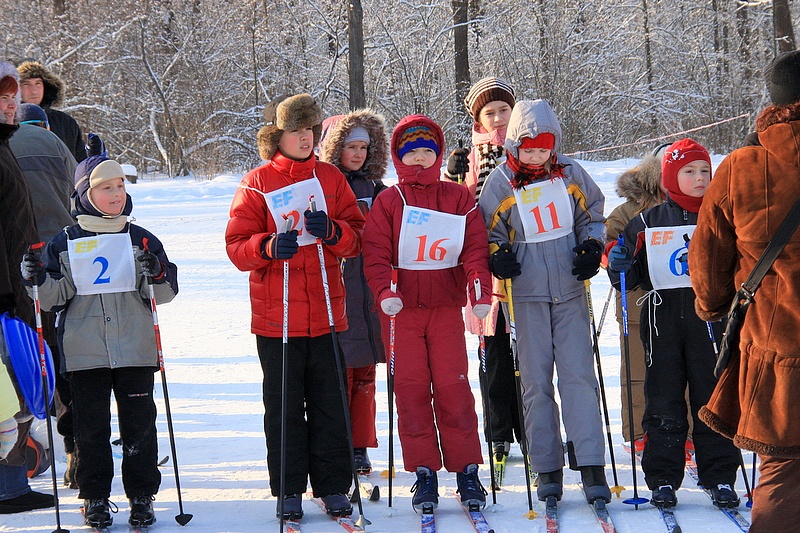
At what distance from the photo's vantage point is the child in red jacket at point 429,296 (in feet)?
13.2

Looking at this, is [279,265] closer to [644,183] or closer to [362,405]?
[362,405]

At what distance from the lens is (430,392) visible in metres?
4.09

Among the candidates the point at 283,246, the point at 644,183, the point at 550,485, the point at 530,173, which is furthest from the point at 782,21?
the point at 283,246

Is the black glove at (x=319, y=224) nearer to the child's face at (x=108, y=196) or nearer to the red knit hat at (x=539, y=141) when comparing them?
the child's face at (x=108, y=196)

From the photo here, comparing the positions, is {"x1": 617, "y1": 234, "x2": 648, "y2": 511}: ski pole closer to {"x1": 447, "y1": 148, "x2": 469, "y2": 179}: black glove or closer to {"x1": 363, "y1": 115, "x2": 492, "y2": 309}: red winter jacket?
{"x1": 363, "y1": 115, "x2": 492, "y2": 309}: red winter jacket

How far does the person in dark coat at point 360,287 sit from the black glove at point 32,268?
1518 mm

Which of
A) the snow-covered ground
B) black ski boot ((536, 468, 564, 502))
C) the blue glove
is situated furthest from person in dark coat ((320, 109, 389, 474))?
the blue glove

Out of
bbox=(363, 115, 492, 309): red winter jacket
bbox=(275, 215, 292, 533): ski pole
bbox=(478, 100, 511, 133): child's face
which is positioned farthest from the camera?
bbox=(478, 100, 511, 133): child's face

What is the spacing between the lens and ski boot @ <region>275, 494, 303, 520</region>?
3930mm

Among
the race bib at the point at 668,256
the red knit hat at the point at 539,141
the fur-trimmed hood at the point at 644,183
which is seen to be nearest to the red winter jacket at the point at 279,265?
the red knit hat at the point at 539,141

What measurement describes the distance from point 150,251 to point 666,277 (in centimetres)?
241

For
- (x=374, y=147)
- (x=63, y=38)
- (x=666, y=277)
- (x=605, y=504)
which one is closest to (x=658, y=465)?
(x=605, y=504)

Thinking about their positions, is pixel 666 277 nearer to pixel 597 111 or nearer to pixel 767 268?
pixel 767 268

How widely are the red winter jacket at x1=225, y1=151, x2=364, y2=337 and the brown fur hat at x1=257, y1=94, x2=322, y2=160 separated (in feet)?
0.23
